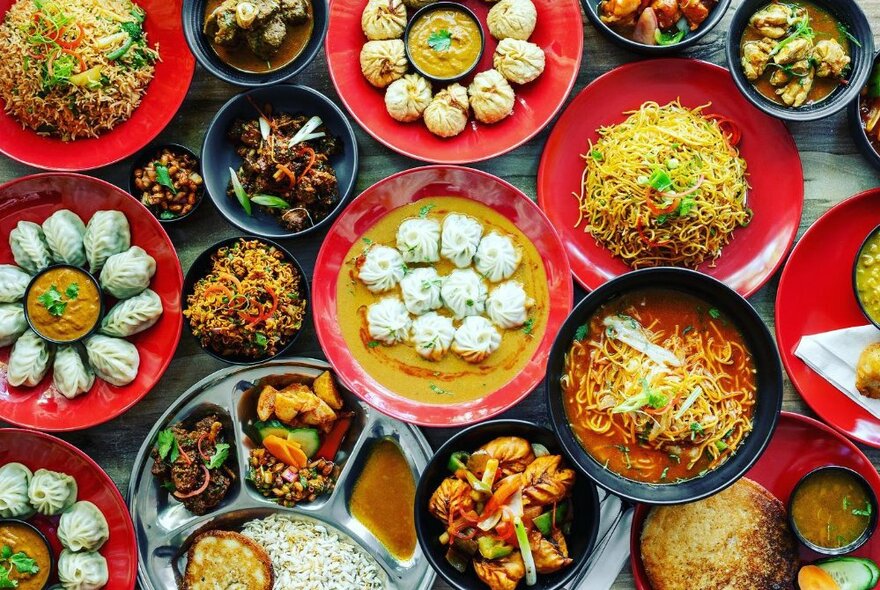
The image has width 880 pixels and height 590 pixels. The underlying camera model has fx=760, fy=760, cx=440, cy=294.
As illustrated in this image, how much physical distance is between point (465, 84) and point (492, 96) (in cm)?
25

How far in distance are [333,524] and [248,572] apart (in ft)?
1.74

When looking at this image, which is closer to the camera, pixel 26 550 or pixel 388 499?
pixel 26 550

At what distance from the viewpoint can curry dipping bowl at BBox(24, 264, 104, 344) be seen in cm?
407

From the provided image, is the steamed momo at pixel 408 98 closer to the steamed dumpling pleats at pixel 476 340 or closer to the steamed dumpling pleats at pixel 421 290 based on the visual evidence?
the steamed dumpling pleats at pixel 421 290

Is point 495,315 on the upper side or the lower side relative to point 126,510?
upper

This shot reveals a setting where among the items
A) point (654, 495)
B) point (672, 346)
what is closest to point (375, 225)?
point (672, 346)

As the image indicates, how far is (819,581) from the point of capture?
13.3 ft

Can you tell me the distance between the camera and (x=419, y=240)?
4.16 metres

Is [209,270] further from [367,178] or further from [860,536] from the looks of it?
[860,536]

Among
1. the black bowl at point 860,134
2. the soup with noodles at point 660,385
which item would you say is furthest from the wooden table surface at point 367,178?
the soup with noodles at point 660,385

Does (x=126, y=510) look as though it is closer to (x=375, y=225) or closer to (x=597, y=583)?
(x=375, y=225)

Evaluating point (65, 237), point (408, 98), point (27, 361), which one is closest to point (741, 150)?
point (408, 98)

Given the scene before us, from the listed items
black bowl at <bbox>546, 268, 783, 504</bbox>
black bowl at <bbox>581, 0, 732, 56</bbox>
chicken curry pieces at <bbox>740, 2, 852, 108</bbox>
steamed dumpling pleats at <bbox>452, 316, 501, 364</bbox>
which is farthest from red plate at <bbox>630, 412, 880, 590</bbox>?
black bowl at <bbox>581, 0, 732, 56</bbox>

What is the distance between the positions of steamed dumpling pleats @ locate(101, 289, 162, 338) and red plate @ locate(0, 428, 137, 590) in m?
0.70
